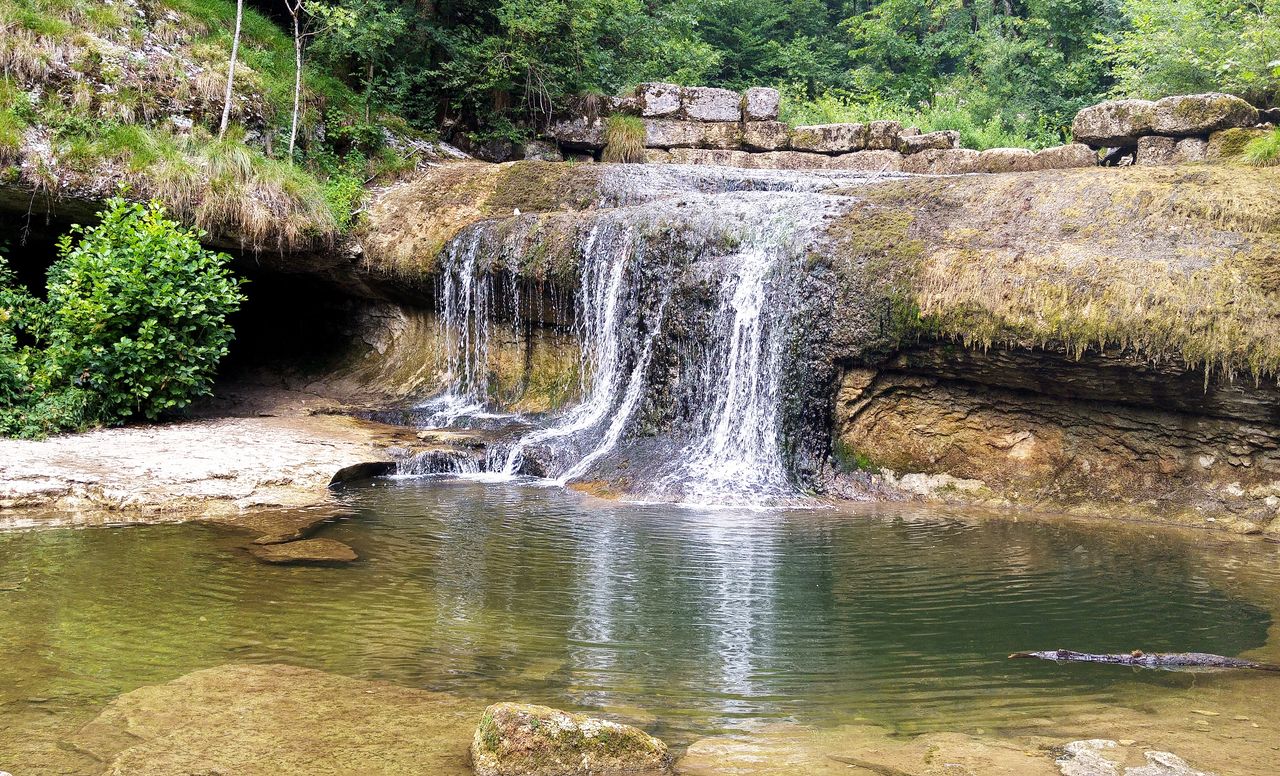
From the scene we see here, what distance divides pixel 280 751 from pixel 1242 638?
4531mm

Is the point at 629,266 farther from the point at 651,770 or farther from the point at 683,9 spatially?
the point at 683,9

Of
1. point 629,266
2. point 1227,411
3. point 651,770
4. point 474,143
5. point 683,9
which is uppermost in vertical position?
point 683,9

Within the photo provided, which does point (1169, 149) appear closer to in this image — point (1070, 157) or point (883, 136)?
point (1070, 157)

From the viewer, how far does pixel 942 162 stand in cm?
1441

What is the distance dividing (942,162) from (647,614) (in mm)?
11402

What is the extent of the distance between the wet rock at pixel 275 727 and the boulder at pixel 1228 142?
1081 centimetres

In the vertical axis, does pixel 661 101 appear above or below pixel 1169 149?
above

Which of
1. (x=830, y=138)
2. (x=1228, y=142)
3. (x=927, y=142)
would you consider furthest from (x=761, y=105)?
(x=1228, y=142)

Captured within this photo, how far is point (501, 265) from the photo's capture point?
1152 cm

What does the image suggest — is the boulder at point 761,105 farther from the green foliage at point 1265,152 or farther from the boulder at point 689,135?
the green foliage at point 1265,152

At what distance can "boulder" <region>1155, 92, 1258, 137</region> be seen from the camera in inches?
429

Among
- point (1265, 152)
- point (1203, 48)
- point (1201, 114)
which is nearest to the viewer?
point (1265, 152)

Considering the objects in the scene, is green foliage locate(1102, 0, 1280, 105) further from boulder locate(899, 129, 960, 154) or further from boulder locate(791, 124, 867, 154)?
boulder locate(791, 124, 867, 154)

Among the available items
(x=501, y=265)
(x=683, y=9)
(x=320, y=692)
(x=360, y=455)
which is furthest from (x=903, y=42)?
(x=320, y=692)
